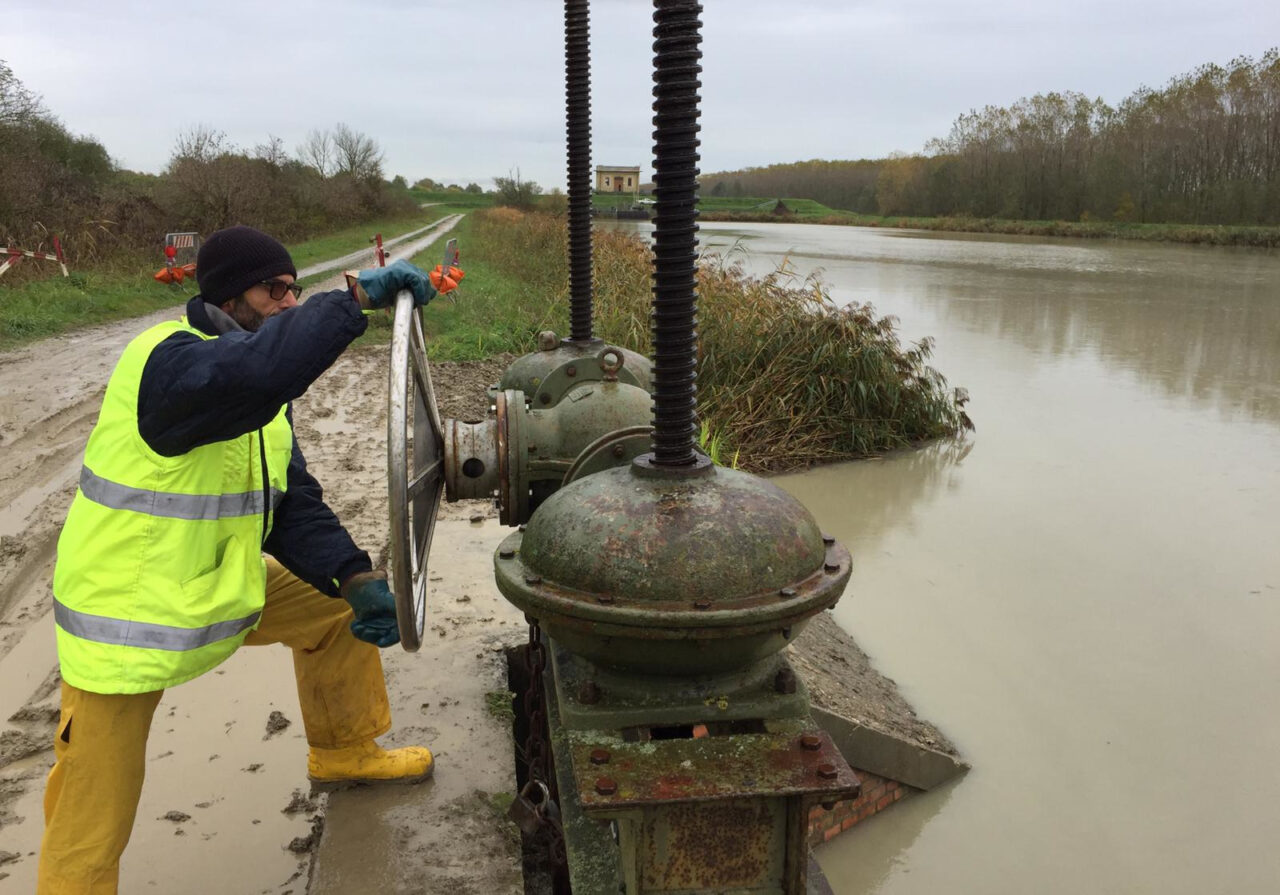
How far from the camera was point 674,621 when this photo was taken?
1479mm

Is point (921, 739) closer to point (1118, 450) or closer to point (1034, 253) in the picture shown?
point (1118, 450)

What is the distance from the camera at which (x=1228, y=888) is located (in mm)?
3143

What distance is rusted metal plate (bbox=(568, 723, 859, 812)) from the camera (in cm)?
143

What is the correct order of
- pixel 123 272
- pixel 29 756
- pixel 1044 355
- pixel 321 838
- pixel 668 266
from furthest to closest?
pixel 123 272 < pixel 1044 355 < pixel 29 756 < pixel 321 838 < pixel 668 266

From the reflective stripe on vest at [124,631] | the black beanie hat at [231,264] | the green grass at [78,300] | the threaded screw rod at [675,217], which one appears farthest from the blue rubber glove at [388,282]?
the green grass at [78,300]

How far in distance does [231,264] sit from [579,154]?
4.58ft

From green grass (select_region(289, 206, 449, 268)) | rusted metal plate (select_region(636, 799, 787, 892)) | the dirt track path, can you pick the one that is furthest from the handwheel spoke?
green grass (select_region(289, 206, 449, 268))

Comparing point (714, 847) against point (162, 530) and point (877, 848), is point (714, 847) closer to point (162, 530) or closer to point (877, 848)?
point (162, 530)

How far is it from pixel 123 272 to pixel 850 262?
Result: 16.6m

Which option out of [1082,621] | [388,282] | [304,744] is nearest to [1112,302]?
[1082,621]

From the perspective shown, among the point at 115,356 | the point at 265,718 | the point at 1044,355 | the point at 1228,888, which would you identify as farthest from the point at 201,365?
the point at 1044,355

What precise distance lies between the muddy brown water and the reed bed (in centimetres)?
31

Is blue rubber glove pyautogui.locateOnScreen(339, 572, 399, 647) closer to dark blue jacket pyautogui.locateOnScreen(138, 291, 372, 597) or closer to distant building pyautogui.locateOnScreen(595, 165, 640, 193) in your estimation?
dark blue jacket pyautogui.locateOnScreen(138, 291, 372, 597)

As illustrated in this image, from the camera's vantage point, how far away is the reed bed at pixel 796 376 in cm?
729
